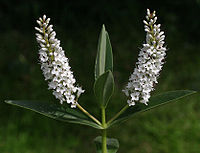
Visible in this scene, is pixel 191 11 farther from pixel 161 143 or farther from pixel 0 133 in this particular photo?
pixel 0 133

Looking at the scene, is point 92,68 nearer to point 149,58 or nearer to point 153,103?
point 153,103

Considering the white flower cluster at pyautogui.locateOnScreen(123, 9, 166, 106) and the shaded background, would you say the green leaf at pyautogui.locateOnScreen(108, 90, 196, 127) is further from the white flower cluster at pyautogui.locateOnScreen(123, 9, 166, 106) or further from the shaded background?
the shaded background

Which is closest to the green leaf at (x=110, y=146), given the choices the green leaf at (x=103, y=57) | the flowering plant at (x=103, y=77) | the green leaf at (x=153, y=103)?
the flowering plant at (x=103, y=77)

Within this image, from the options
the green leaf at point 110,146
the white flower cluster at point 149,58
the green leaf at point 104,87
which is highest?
the white flower cluster at point 149,58

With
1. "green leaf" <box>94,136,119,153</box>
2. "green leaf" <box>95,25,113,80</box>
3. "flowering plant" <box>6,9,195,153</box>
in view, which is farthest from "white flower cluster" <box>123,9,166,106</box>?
"green leaf" <box>94,136,119,153</box>

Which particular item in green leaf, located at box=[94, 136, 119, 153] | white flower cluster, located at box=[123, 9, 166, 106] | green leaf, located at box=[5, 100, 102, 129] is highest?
white flower cluster, located at box=[123, 9, 166, 106]

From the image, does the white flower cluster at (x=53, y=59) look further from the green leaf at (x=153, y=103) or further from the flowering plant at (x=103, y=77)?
the green leaf at (x=153, y=103)
